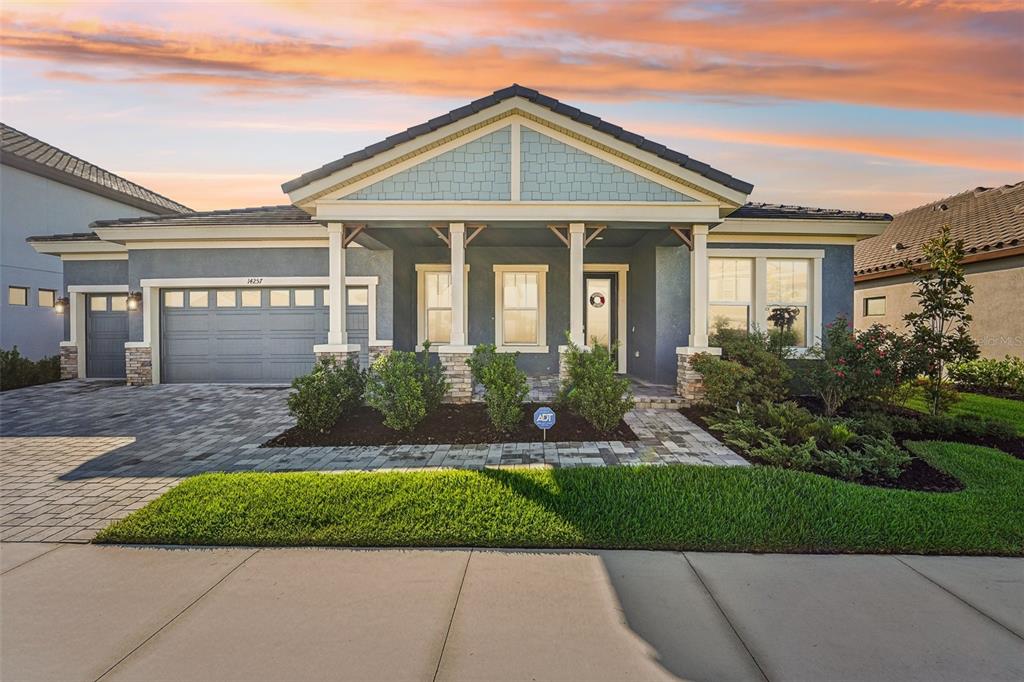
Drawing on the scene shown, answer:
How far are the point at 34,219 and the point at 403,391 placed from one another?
14674 mm

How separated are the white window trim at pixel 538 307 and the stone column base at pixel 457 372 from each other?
339cm

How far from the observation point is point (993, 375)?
10391 millimetres

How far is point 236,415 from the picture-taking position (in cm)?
812

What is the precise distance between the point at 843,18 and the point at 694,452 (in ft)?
22.1

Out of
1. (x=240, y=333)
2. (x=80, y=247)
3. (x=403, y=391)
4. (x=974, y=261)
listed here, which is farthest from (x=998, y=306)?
(x=80, y=247)

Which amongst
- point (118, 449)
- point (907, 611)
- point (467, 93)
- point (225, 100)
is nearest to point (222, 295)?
point (225, 100)

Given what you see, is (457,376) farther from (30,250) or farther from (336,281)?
(30,250)

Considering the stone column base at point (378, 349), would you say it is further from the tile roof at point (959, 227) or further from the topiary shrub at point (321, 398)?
the tile roof at point (959, 227)

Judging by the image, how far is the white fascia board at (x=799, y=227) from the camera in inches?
386

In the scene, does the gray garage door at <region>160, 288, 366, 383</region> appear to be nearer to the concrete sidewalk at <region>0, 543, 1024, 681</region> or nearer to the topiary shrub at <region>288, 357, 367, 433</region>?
the topiary shrub at <region>288, 357, 367, 433</region>

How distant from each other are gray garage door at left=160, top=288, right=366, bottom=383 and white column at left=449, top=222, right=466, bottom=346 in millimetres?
3925

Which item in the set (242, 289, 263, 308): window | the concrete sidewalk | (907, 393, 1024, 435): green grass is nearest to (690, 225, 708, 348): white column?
(907, 393, 1024, 435): green grass

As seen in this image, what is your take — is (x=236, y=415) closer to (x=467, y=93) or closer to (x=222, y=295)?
(x=222, y=295)

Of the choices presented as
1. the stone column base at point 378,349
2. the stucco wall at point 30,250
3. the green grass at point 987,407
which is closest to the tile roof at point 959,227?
the green grass at point 987,407
